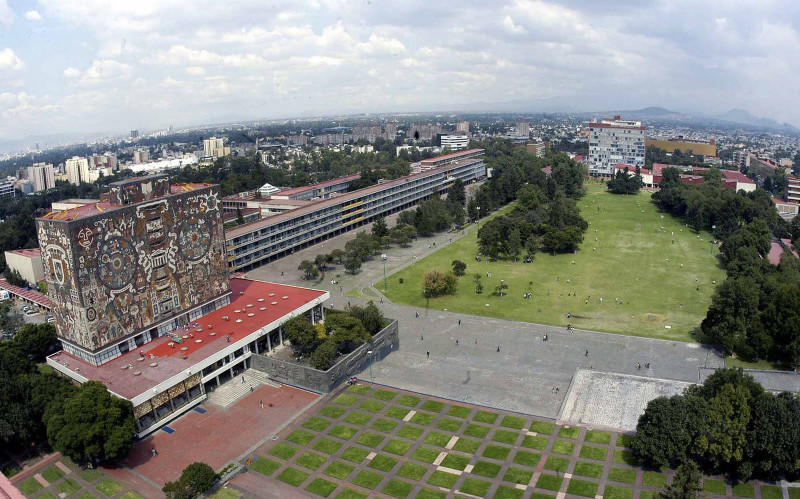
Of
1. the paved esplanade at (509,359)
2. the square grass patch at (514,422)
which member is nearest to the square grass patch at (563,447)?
the square grass patch at (514,422)

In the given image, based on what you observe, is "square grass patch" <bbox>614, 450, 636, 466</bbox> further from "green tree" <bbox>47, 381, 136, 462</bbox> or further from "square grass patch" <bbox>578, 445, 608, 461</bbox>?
"green tree" <bbox>47, 381, 136, 462</bbox>

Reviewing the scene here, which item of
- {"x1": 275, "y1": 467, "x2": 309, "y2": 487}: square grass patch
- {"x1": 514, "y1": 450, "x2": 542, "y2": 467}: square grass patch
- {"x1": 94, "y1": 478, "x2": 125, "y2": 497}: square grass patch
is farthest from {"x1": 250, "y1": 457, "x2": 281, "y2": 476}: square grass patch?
{"x1": 514, "y1": 450, "x2": 542, "y2": 467}: square grass patch

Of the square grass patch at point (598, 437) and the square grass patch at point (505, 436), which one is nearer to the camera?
the square grass patch at point (598, 437)

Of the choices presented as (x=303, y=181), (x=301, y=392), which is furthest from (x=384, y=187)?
(x=301, y=392)

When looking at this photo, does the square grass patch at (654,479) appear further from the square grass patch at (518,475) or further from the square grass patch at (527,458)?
the square grass patch at (518,475)

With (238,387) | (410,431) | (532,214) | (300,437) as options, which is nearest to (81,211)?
(238,387)

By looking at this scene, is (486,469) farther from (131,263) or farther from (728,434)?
(131,263)
